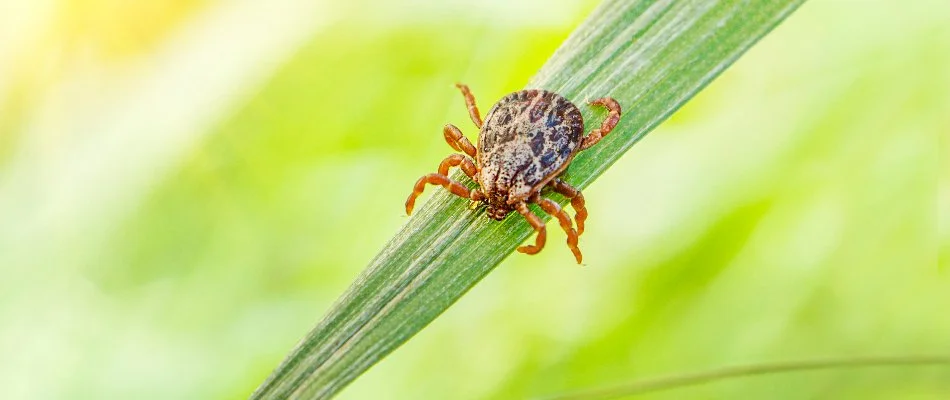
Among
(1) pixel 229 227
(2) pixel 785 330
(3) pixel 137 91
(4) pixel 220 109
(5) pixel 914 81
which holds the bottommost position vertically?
(2) pixel 785 330

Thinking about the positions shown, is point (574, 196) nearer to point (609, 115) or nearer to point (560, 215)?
point (560, 215)

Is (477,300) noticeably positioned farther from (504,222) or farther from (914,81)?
(914,81)

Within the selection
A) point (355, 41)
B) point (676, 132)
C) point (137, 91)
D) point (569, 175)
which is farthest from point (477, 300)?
point (137, 91)

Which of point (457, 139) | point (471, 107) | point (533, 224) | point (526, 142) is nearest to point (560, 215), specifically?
point (533, 224)

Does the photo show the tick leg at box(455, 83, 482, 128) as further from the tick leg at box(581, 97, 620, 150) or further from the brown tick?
the tick leg at box(581, 97, 620, 150)

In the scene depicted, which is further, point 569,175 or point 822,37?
point 822,37

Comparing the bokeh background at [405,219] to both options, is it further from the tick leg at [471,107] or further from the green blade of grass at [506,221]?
the green blade of grass at [506,221]

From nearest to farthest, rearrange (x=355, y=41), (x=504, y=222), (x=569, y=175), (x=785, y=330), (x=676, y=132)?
(x=504, y=222) < (x=569, y=175) < (x=785, y=330) < (x=676, y=132) < (x=355, y=41)
